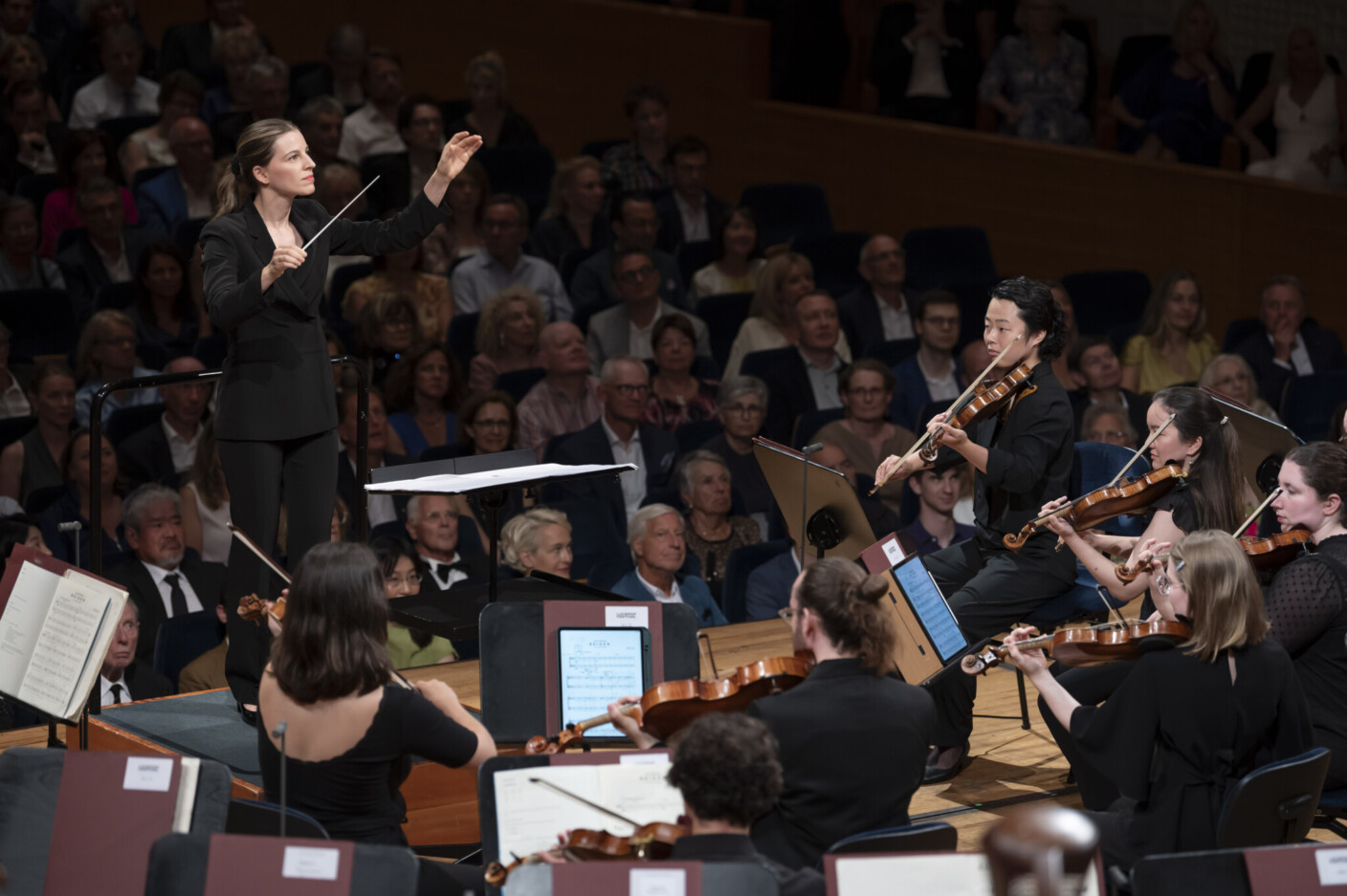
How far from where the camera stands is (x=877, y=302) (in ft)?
23.2

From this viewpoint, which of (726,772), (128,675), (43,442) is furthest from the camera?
(43,442)

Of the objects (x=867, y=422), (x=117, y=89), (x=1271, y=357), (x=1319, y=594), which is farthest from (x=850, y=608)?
(x=117, y=89)

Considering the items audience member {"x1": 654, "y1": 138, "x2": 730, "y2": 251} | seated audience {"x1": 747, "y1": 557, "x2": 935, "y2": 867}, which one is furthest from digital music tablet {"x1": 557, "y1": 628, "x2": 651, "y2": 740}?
audience member {"x1": 654, "y1": 138, "x2": 730, "y2": 251}

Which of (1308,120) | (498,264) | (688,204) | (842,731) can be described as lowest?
(842,731)

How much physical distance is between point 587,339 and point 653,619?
10.4 feet

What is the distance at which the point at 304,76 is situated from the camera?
26.3 feet

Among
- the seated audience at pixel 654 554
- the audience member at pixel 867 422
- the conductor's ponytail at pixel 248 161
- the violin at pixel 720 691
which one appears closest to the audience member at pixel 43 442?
the seated audience at pixel 654 554

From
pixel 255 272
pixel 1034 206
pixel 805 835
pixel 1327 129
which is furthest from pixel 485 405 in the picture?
pixel 1327 129

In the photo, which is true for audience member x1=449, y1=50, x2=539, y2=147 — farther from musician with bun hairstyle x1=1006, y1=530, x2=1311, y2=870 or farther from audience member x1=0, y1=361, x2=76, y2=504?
musician with bun hairstyle x1=1006, y1=530, x2=1311, y2=870

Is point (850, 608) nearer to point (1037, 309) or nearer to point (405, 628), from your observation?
point (1037, 309)

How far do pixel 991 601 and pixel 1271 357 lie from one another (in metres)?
3.36

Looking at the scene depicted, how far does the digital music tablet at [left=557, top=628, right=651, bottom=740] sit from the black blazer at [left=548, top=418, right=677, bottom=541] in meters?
2.11

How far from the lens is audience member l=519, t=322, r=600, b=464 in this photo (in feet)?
19.7

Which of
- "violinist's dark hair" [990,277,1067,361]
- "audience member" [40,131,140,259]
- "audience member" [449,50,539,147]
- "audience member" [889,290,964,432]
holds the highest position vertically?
"audience member" [449,50,539,147]
